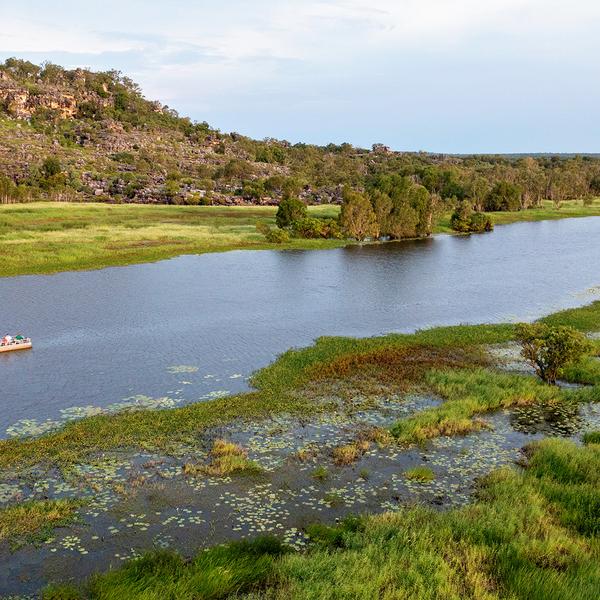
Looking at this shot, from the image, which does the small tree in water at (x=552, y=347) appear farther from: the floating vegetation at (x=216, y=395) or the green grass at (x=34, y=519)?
the green grass at (x=34, y=519)

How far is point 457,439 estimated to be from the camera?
24125 millimetres

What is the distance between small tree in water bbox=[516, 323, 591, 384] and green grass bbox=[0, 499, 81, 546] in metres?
21.9

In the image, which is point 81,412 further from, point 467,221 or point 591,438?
point 467,221

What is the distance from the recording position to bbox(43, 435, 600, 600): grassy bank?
14.0m

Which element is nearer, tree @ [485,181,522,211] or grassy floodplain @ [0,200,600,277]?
grassy floodplain @ [0,200,600,277]

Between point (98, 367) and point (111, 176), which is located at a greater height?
point (111, 176)

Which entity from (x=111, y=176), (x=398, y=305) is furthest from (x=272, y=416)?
(x=111, y=176)

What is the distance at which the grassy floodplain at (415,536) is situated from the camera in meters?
14.2

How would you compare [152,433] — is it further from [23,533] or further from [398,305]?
[398,305]

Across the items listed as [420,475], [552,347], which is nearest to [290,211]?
[552,347]

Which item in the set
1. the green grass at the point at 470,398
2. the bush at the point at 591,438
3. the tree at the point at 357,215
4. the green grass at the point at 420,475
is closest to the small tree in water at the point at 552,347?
the green grass at the point at 470,398

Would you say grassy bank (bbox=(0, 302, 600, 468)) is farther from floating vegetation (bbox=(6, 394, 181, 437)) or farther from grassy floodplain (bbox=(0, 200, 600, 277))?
grassy floodplain (bbox=(0, 200, 600, 277))

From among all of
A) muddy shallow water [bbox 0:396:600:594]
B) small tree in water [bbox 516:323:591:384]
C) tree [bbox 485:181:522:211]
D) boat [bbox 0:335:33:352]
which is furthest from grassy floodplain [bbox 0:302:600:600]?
tree [bbox 485:181:522:211]

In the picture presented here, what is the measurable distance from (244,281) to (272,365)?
1114 inches
